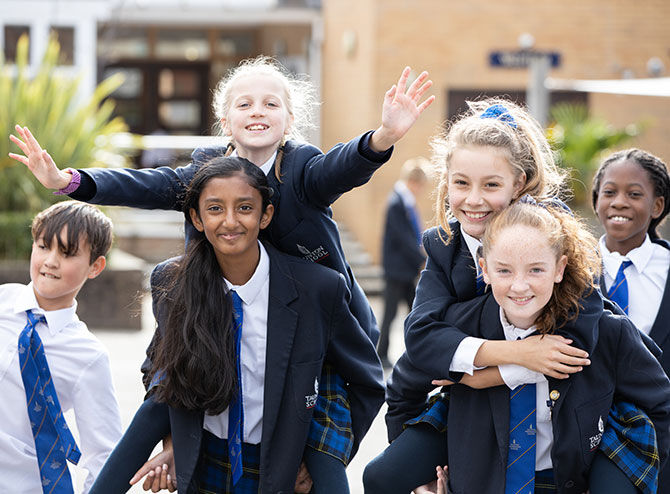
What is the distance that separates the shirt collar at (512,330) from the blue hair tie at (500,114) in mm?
650

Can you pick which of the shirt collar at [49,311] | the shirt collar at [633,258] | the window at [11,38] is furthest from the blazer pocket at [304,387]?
the window at [11,38]

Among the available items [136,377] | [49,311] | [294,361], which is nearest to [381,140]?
[294,361]

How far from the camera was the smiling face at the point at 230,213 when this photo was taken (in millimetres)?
3229

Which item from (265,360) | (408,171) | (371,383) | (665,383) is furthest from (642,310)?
(408,171)

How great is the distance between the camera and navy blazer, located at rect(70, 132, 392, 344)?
11.3 ft

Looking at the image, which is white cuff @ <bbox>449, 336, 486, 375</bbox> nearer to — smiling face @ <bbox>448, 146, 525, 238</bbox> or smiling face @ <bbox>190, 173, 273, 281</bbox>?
smiling face @ <bbox>448, 146, 525, 238</bbox>

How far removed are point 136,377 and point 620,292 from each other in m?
5.48

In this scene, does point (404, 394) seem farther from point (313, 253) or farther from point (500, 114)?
point (500, 114)

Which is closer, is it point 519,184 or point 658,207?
point 519,184

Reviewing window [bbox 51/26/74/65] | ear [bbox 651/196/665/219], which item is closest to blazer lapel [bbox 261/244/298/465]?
ear [bbox 651/196/665/219]

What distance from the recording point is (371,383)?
3.48m

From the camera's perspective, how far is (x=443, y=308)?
3.17 m

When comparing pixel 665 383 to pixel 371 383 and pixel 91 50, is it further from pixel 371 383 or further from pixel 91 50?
pixel 91 50

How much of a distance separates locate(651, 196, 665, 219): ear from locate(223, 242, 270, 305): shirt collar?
5.78 feet
